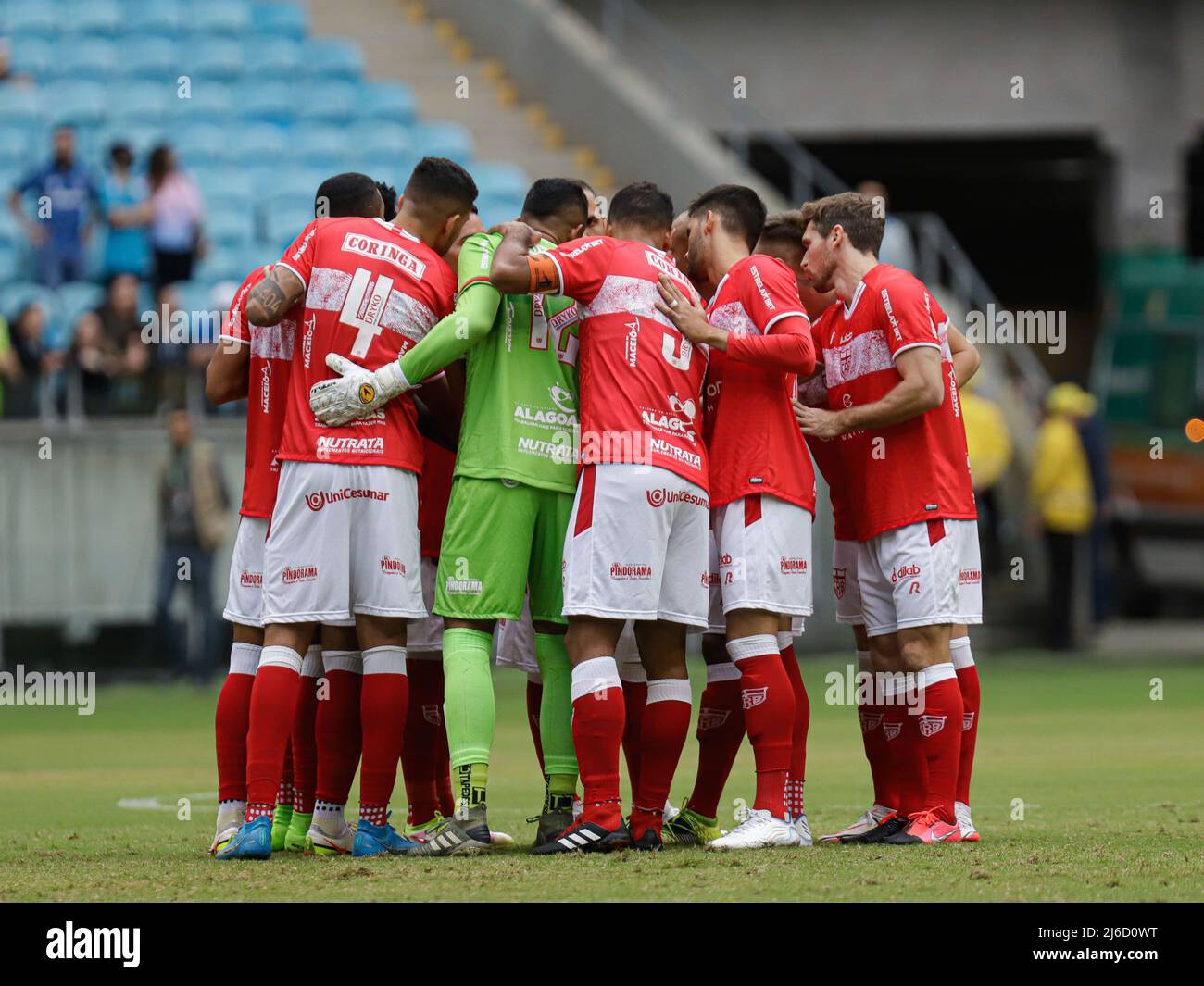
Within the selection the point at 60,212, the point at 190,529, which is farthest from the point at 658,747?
the point at 60,212

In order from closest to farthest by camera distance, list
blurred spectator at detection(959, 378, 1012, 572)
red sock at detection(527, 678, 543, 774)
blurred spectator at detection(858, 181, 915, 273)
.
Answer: red sock at detection(527, 678, 543, 774) → blurred spectator at detection(858, 181, 915, 273) → blurred spectator at detection(959, 378, 1012, 572)

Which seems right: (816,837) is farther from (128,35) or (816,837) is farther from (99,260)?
(128,35)

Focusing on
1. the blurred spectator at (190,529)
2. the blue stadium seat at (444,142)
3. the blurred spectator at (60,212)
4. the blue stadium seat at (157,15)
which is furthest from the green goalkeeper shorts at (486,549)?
the blue stadium seat at (157,15)

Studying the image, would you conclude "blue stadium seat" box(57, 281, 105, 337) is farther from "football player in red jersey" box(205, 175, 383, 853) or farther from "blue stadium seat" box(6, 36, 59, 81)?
"football player in red jersey" box(205, 175, 383, 853)

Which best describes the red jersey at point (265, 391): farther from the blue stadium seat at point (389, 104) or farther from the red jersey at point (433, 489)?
the blue stadium seat at point (389, 104)

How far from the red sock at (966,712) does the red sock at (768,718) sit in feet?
2.65

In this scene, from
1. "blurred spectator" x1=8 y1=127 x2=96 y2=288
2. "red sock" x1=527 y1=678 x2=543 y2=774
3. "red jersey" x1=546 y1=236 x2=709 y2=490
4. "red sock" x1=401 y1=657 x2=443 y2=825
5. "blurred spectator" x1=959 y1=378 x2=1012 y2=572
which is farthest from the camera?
"blurred spectator" x1=959 y1=378 x2=1012 y2=572

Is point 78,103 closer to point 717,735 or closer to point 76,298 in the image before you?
point 76,298

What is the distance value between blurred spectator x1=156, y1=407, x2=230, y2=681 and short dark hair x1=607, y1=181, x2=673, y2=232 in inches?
363

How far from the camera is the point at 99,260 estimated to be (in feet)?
58.5

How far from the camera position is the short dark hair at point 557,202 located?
286 inches

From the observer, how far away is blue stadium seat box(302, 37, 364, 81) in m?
21.7

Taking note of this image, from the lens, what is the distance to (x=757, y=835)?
22.6 feet

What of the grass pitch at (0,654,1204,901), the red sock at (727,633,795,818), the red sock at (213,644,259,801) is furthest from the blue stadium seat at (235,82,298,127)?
the red sock at (727,633,795,818)
